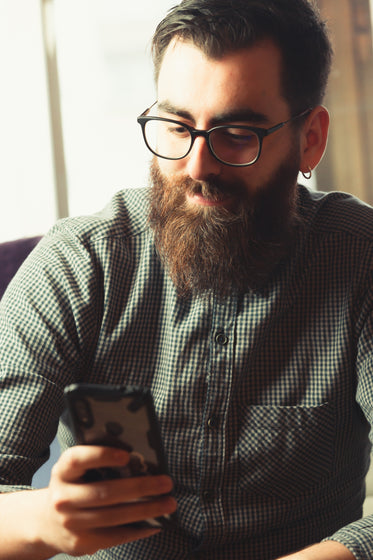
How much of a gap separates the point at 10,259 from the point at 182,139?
0.62m

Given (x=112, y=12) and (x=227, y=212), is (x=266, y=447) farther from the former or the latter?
(x=112, y=12)

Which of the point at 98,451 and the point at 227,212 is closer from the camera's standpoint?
the point at 98,451

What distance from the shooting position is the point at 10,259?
1.54m

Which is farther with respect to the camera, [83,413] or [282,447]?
A: [282,447]

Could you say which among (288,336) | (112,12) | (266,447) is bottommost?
(266,447)

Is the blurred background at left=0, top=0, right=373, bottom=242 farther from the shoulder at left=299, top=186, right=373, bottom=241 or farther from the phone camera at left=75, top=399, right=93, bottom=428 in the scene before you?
the phone camera at left=75, top=399, right=93, bottom=428

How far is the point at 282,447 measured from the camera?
1.11 metres

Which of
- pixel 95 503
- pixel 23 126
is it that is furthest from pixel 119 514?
pixel 23 126

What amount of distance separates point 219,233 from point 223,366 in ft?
0.76

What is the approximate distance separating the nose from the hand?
50 cm

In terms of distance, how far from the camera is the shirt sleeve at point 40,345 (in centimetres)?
100

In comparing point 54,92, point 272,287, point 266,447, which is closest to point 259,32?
point 272,287

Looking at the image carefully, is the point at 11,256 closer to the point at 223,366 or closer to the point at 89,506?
the point at 223,366

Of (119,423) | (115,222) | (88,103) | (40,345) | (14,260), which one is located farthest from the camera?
(88,103)
